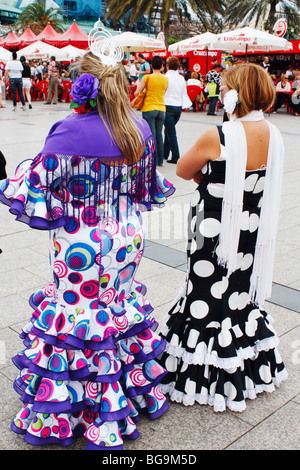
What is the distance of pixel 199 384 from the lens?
2617mm

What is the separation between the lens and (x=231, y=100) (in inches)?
91.0

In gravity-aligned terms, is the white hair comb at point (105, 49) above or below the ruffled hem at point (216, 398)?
above

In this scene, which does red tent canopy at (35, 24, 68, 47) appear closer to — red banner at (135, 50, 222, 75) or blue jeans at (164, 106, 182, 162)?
red banner at (135, 50, 222, 75)

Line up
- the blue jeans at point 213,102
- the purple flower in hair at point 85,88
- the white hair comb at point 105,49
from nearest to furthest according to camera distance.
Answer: the purple flower in hair at point 85,88
the white hair comb at point 105,49
the blue jeans at point 213,102

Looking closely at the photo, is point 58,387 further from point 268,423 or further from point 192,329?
point 268,423

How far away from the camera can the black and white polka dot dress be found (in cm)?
254

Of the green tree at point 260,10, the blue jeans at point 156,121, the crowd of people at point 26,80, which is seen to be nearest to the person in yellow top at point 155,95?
the blue jeans at point 156,121

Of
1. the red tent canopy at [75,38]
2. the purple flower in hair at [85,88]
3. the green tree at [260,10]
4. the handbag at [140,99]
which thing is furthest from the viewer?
the green tree at [260,10]

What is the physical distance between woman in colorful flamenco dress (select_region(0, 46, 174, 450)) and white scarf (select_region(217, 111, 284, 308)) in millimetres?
410

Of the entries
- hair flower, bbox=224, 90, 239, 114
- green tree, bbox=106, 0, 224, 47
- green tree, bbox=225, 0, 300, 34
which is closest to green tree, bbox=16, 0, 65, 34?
green tree, bbox=106, 0, 224, 47

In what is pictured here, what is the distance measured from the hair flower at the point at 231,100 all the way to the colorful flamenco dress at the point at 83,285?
0.42 meters

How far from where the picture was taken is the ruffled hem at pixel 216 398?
256 cm

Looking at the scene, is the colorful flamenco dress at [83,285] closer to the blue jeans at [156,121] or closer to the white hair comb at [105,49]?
the white hair comb at [105,49]
